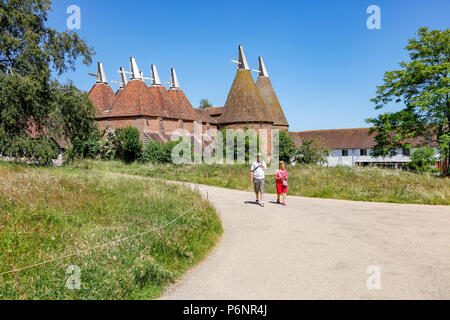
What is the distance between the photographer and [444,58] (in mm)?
24125

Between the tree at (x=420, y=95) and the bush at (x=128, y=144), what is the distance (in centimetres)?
2183

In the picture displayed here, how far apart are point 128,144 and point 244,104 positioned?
1350 centimetres

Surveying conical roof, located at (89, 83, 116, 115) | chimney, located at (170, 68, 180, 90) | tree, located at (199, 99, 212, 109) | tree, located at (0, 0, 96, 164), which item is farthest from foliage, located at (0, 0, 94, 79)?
tree, located at (199, 99, 212, 109)

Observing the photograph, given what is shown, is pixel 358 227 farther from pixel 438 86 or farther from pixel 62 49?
pixel 62 49

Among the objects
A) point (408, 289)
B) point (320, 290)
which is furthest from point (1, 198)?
point (408, 289)

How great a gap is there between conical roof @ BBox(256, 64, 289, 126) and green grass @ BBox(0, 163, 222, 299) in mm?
32839

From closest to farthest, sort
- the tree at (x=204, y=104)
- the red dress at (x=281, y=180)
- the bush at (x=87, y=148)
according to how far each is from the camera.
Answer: the red dress at (x=281, y=180), the bush at (x=87, y=148), the tree at (x=204, y=104)

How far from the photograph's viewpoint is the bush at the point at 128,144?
33.0 meters

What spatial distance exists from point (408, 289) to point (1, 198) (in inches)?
320

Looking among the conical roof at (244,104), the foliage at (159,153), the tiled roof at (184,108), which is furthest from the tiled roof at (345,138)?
the foliage at (159,153)

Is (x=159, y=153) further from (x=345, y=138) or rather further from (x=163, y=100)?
(x=345, y=138)

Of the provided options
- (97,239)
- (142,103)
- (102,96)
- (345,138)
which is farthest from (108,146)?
(345,138)

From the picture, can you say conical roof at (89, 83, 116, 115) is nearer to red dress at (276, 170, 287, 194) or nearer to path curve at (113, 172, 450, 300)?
red dress at (276, 170, 287, 194)

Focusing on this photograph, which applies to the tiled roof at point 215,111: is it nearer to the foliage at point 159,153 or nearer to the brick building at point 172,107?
Answer: the brick building at point 172,107
